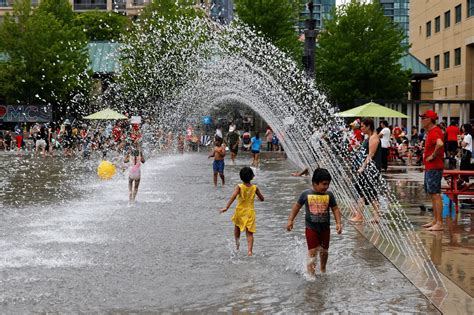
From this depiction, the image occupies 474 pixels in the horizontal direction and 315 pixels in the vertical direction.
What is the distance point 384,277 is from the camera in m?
7.91

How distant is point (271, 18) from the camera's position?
1941 inches

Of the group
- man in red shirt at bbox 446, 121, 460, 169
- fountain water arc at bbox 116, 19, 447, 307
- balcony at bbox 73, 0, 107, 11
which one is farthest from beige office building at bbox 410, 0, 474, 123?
balcony at bbox 73, 0, 107, 11

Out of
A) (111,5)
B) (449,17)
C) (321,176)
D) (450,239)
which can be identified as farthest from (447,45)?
(321,176)

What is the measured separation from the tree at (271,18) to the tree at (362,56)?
2.62 metres

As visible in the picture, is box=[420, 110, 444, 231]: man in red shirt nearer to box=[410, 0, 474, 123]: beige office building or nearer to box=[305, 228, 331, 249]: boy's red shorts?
box=[305, 228, 331, 249]: boy's red shorts

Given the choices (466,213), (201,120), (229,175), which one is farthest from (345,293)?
(201,120)

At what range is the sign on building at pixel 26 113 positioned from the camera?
169 ft

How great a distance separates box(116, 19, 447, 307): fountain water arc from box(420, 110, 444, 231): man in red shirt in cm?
46

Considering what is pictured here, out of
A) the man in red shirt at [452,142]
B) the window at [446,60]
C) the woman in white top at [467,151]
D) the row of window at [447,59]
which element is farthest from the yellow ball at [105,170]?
the window at [446,60]

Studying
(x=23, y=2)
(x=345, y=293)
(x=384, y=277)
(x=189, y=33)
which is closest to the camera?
(x=345, y=293)

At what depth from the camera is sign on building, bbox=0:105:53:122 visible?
2028 inches

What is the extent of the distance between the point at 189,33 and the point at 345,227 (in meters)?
37.7

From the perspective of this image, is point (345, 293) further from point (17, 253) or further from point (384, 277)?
point (17, 253)

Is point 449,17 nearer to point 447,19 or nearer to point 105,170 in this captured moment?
point 447,19
